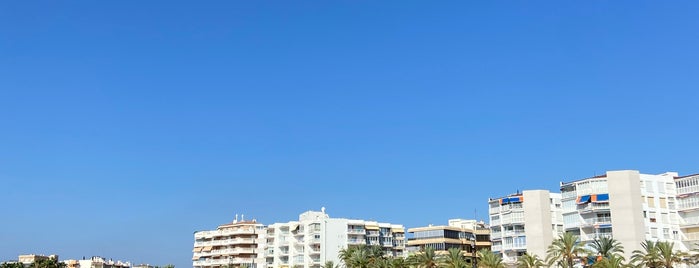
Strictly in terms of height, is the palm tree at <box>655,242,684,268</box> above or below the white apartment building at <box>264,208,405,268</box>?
below

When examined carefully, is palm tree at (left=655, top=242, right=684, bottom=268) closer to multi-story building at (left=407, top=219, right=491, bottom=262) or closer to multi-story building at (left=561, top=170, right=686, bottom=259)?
multi-story building at (left=561, top=170, right=686, bottom=259)

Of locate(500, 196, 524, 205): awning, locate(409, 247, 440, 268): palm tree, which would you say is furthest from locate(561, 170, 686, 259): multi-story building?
locate(409, 247, 440, 268): palm tree

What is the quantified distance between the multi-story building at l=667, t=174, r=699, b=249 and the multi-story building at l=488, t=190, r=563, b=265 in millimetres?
22021

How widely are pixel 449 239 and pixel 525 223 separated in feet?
70.6

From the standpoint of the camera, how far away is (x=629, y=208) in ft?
388

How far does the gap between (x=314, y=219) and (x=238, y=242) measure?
25.7 metres

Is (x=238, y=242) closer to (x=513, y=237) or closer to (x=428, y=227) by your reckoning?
(x=428, y=227)

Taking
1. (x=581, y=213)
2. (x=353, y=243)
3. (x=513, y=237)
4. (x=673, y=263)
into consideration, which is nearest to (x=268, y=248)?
(x=353, y=243)

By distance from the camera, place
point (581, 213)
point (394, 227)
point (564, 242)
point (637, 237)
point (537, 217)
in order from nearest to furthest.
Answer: point (564, 242) → point (637, 237) → point (581, 213) → point (537, 217) → point (394, 227)

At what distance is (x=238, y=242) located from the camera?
18638 cm

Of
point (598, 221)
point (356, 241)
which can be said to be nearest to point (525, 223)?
point (598, 221)

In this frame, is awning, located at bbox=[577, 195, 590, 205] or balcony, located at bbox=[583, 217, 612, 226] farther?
awning, located at bbox=[577, 195, 590, 205]

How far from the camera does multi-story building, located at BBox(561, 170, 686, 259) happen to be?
11812cm

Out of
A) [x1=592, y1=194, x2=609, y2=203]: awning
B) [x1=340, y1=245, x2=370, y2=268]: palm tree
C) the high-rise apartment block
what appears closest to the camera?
[x1=592, y1=194, x2=609, y2=203]: awning
